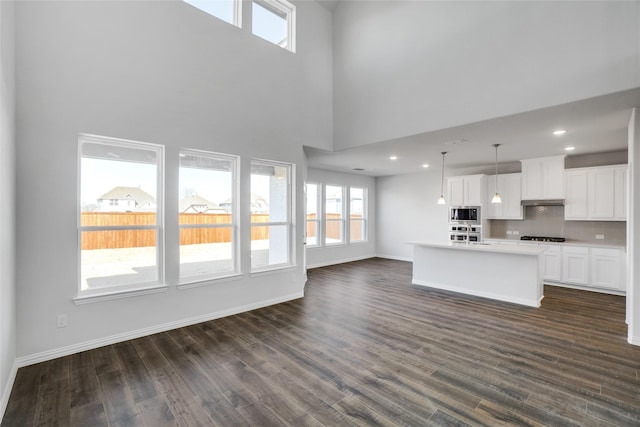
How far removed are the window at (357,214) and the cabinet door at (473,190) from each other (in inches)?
127

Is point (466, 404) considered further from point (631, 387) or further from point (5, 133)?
point (5, 133)

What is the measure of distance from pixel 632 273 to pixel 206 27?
6276 millimetres

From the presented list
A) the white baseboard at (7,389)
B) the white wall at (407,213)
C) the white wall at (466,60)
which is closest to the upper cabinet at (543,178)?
the white wall at (407,213)

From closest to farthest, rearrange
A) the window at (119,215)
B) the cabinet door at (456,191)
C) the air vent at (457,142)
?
the window at (119,215) < the air vent at (457,142) < the cabinet door at (456,191)

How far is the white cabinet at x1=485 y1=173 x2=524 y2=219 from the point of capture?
6.66 metres

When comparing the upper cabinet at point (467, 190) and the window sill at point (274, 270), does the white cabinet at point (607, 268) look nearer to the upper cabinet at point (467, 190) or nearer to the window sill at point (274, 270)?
the upper cabinet at point (467, 190)

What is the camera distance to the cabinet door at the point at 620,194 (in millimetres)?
5391

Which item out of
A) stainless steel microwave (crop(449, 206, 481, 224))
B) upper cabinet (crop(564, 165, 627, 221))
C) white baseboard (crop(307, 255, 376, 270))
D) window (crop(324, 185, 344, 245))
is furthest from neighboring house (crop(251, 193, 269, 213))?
upper cabinet (crop(564, 165, 627, 221))

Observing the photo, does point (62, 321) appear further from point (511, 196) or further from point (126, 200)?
point (511, 196)

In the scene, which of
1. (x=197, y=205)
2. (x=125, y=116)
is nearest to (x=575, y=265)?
(x=197, y=205)

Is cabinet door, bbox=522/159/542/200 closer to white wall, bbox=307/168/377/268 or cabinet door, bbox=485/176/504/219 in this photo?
cabinet door, bbox=485/176/504/219

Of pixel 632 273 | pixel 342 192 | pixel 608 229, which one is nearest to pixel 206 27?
pixel 342 192

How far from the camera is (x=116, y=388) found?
2518mm

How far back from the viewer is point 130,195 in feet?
11.8
